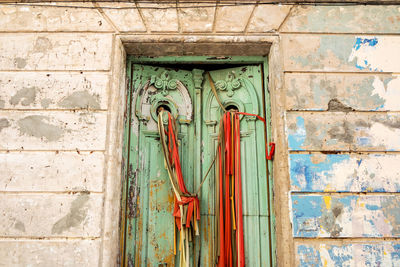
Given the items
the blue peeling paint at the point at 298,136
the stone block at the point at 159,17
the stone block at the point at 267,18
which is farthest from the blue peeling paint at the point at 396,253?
the stone block at the point at 159,17

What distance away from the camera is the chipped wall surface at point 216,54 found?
2.59m

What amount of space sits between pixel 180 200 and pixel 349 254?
4.71 feet

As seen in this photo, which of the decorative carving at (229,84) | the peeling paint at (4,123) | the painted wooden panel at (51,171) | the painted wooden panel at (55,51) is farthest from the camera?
the decorative carving at (229,84)

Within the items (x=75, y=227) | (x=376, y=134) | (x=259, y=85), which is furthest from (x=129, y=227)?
(x=376, y=134)

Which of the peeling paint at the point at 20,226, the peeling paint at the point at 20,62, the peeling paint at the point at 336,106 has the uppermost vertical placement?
the peeling paint at the point at 20,62

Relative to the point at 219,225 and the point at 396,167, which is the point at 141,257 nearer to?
the point at 219,225

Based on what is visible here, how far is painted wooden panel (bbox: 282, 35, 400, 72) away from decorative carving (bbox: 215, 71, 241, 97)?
52 cm

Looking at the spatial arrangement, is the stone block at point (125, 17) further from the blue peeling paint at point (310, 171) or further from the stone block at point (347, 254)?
the stone block at point (347, 254)

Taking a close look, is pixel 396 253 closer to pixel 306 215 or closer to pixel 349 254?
pixel 349 254

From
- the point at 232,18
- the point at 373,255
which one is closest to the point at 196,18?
the point at 232,18

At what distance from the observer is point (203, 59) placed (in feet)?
10.3

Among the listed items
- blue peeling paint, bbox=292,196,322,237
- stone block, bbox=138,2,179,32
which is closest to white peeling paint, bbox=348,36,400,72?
blue peeling paint, bbox=292,196,322,237

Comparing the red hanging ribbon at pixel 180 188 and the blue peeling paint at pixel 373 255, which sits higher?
the red hanging ribbon at pixel 180 188

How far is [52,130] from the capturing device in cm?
276
